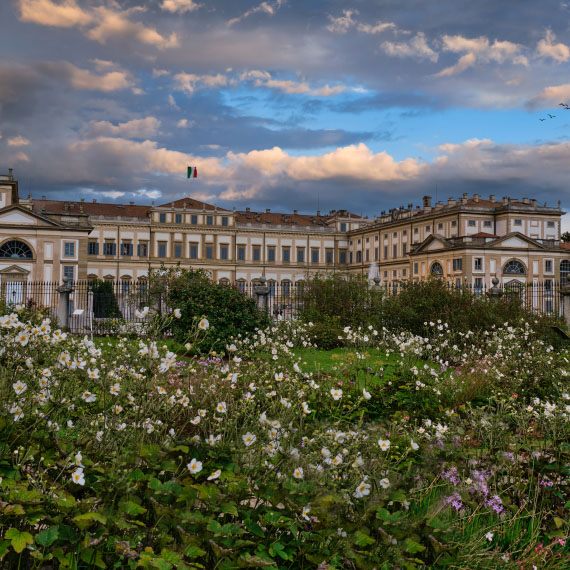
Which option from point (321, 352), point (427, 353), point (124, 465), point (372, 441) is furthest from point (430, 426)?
point (321, 352)

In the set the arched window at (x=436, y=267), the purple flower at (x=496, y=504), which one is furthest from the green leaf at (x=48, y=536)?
the arched window at (x=436, y=267)

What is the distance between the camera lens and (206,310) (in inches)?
541

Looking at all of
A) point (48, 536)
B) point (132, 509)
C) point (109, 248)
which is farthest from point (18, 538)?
point (109, 248)

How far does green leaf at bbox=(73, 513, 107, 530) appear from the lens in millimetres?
2375

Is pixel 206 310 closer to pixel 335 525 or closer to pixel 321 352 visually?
pixel 321 352

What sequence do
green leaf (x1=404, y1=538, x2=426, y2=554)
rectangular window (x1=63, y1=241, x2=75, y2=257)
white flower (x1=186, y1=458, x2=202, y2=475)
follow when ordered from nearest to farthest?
green leaf (x1=404, y1=538, x2=426, y2=554), white flower (x1=186, y1=458, x2=202, y2=475), rectangular window (x1=63, y1=241, x2=75, y2=257)

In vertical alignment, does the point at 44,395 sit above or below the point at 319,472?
above

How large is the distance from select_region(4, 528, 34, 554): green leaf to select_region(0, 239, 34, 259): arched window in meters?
47.4

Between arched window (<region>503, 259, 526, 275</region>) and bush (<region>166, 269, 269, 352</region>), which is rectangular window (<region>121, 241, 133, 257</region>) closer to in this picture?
arched window (<region>503, 259, 526, 275</region>)

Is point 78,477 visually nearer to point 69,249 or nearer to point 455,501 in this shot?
point 455,501

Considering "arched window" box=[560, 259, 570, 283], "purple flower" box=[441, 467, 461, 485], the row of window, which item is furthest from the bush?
the row of window

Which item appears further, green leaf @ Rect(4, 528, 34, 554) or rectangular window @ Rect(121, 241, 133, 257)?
rectangular window @ Rect(121, 241, 133, 257)

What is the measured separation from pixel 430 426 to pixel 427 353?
647cm

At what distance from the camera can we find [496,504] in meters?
3.75
